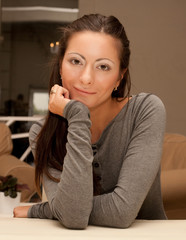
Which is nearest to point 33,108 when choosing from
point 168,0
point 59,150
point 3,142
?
point 3,142

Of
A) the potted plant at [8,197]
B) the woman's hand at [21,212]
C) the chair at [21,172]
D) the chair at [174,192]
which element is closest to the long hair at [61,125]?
the woman's hand at [21,212]

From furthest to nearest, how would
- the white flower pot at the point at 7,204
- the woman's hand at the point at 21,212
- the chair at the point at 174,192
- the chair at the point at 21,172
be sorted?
the chair at the point at 21,172 < the white flower pot at the point at 7,204 < the chair at the point at 174,192 < the woman's hand at the point at 21,212

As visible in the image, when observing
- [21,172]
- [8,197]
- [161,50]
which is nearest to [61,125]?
[8,197]

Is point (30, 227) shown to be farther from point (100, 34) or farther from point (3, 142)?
point (3, 142)

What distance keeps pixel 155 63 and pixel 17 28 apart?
180 cm

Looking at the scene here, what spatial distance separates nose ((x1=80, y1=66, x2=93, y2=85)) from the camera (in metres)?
1.26

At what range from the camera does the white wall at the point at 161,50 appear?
535 centimetres

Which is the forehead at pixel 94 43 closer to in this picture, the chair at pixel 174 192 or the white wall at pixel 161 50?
the chair at pixel 174 192

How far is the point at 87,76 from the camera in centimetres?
126

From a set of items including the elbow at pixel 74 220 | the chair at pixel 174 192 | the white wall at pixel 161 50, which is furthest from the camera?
the white wall at pixel 161 50

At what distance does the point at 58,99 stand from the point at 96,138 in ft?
0.76

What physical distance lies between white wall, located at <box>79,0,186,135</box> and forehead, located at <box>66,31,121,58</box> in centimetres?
402

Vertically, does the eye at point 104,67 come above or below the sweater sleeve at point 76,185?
above

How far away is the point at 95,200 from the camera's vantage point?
3.97ft
